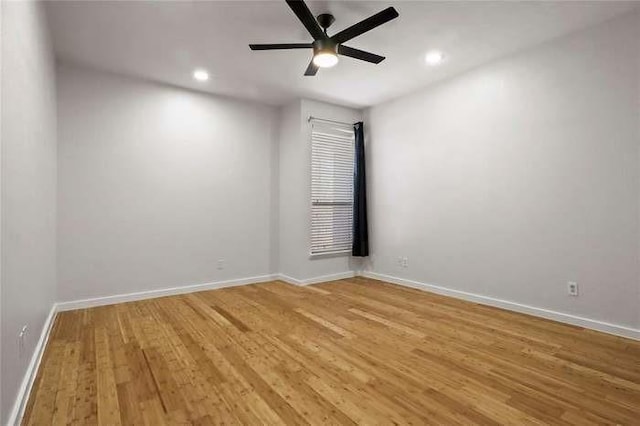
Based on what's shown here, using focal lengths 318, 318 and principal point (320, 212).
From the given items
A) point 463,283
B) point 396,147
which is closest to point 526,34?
point 396,147

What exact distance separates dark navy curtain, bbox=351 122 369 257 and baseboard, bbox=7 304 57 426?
3613mm

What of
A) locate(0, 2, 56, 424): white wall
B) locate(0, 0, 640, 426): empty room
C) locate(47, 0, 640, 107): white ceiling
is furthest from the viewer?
locate(47, 0, 640, 107): white ceiling

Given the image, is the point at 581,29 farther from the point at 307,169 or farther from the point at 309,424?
the point at 309,424

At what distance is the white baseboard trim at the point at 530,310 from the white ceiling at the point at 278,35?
2579mm

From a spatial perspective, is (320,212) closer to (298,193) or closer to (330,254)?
(298,193)

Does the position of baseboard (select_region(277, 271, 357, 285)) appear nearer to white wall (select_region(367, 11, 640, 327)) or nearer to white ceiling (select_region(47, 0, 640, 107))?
white wall (select_region(367, 11, 640, 327))

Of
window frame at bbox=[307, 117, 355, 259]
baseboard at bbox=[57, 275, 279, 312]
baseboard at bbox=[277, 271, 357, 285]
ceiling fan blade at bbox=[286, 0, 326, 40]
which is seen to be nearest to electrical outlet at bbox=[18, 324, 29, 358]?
baseboard at bbox=[57, 275, 279, 312]

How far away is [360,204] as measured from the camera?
15.9 ft

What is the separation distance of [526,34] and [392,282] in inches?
127

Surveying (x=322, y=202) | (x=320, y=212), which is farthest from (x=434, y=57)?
(x=320, y=212)

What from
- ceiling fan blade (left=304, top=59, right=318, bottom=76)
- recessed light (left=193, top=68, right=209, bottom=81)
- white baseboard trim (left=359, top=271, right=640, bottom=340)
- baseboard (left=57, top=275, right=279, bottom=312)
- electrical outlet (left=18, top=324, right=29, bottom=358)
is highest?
recessed light (left=193, top=68, right=209, bottom=81)

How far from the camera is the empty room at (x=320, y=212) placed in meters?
1.80

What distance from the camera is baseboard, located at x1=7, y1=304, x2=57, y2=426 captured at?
152 cm

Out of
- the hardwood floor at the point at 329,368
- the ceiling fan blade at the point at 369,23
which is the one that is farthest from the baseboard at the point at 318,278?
the ceiling fan blade at the point at 369,23
